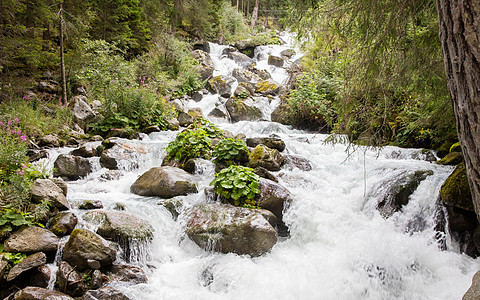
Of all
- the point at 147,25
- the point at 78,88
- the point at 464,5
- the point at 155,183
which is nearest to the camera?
the point at 464,5

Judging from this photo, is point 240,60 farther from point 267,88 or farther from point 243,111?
point 243,111

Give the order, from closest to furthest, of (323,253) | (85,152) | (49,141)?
(323,253), (85,152), (49,141)

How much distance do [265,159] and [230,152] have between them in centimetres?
100

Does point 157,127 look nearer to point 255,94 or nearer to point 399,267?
point 255,94

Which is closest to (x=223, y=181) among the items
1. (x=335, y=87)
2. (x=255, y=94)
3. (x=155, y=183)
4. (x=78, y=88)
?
(x=155, y=183)

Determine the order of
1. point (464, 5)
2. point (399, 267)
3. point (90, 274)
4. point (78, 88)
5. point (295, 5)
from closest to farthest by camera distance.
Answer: point (464, 5) < point (295, 5) < point (90, 274) < point (399, 267) < point (78, 88)

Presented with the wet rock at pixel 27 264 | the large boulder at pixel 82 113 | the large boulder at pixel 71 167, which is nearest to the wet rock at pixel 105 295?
the wet rock at pixel 27 264

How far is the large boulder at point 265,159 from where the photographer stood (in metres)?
7.02

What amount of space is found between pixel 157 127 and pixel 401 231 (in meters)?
8.78

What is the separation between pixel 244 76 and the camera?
1828 cm

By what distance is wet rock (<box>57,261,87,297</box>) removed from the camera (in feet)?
11.1

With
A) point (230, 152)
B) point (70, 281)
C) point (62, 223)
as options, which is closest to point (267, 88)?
point (230, 152)

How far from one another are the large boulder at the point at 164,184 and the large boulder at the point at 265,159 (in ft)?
5.65

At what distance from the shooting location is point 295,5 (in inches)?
129
